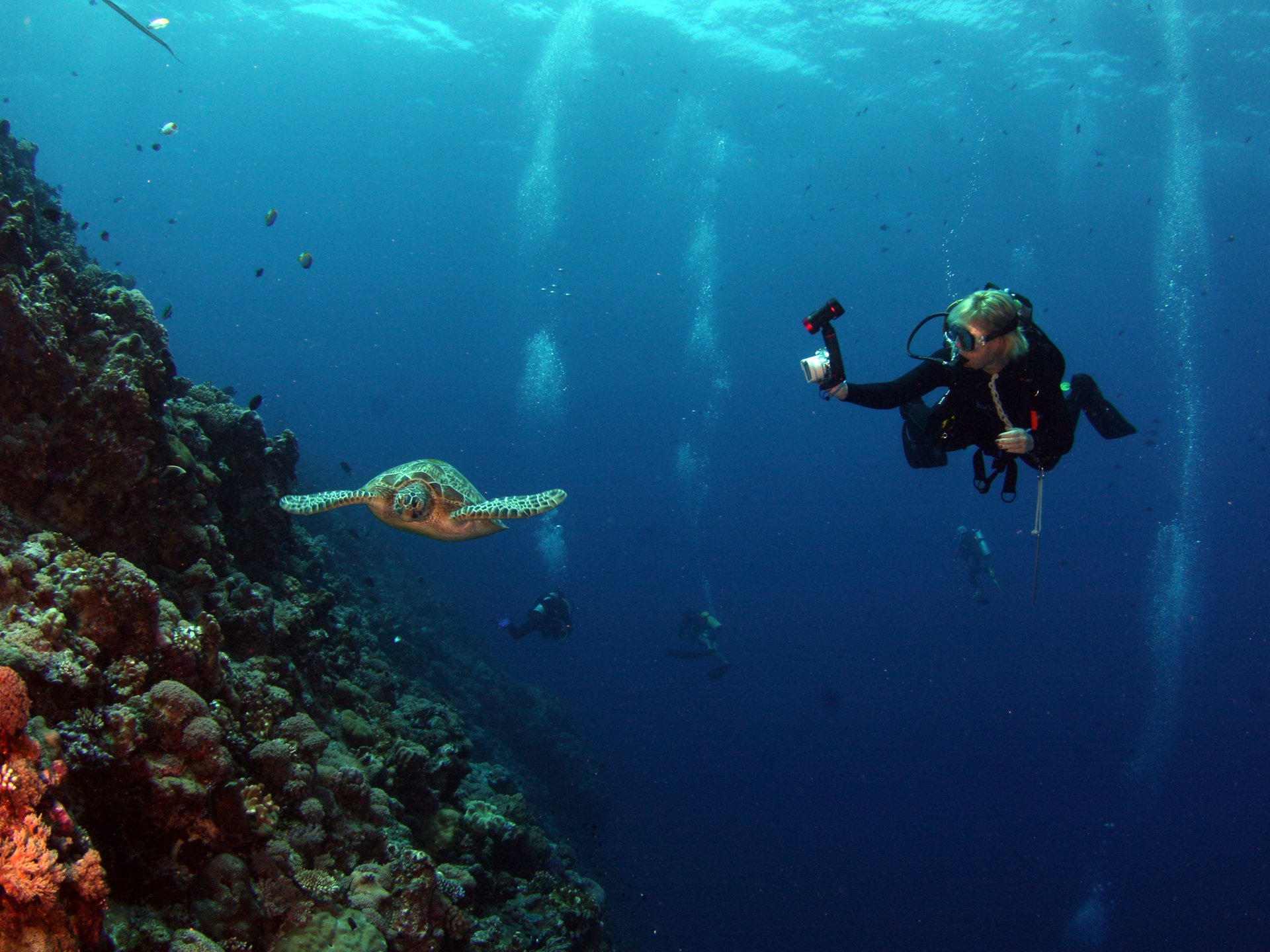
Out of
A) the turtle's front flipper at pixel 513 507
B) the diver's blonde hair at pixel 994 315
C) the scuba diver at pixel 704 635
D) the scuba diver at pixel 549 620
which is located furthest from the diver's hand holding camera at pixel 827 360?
the scuba diver at pixel 704 635

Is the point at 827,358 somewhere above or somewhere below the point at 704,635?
above

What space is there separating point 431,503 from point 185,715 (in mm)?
5306

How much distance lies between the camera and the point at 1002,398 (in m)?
5.05

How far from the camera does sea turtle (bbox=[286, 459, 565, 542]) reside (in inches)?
293

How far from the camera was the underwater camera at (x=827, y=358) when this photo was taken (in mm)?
4465

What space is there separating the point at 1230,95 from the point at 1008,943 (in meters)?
41.7

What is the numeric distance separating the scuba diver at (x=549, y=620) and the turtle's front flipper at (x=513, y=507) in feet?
31.4

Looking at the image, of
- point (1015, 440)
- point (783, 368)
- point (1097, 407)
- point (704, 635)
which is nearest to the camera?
point (1015, 440)

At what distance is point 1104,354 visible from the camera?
2660 inches

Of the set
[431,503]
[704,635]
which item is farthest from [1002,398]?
[704,635]

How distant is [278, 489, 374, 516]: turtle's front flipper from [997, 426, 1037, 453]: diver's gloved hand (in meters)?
6.90

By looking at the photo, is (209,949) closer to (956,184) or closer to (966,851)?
(966,851)

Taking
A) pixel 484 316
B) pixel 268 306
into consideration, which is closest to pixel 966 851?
pixel 484 316

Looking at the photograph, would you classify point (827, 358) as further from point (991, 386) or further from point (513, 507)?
point (513, 507)
